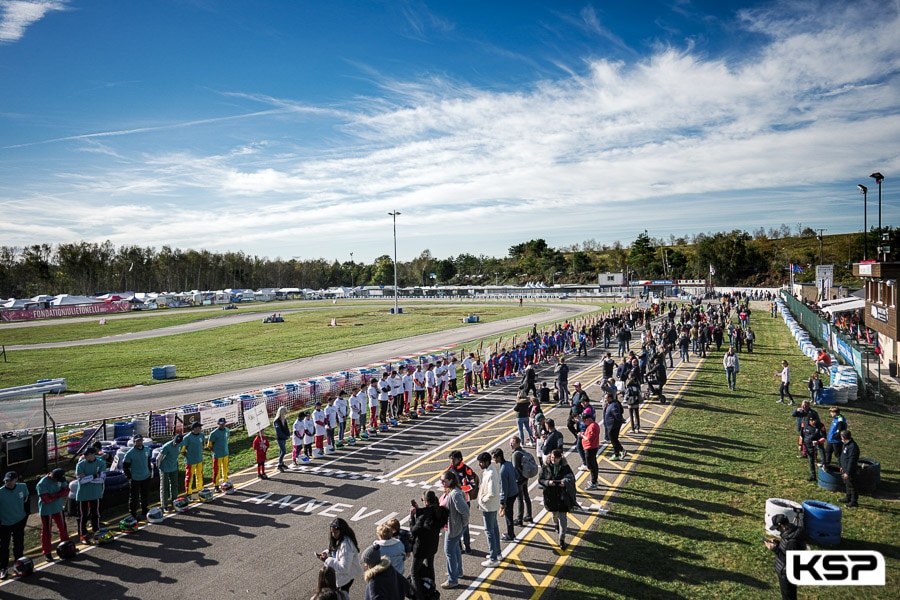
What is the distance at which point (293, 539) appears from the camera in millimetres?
9375

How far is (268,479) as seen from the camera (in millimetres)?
12766

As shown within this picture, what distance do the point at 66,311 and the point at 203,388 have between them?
81.5 m

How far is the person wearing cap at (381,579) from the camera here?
5.34 metres

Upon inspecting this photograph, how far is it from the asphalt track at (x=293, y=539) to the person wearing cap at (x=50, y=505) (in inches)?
19.5

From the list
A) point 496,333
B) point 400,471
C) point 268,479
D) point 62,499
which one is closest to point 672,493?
point 400,471

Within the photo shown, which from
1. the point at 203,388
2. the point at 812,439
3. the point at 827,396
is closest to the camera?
the point at 812,439

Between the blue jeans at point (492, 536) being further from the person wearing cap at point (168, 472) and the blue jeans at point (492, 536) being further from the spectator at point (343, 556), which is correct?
the person wearing cap at point (168, 472)

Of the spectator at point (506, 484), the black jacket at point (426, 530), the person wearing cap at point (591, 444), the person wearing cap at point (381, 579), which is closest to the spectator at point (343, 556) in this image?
the person wearing cap at point (381, 579)

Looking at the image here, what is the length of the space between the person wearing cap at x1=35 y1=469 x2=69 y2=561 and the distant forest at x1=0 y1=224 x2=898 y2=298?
342 feet

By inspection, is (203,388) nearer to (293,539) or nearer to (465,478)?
(293,539)

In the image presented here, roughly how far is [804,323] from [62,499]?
45564 millimetres

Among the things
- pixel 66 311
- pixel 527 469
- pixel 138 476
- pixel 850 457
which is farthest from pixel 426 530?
pixel 66 311

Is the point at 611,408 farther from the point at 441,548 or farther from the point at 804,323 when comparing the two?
the point at 804,323

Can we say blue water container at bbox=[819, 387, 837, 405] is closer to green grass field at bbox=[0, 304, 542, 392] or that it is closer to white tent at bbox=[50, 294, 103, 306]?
green grass field at bbox=[0, 304, 542, 392]
